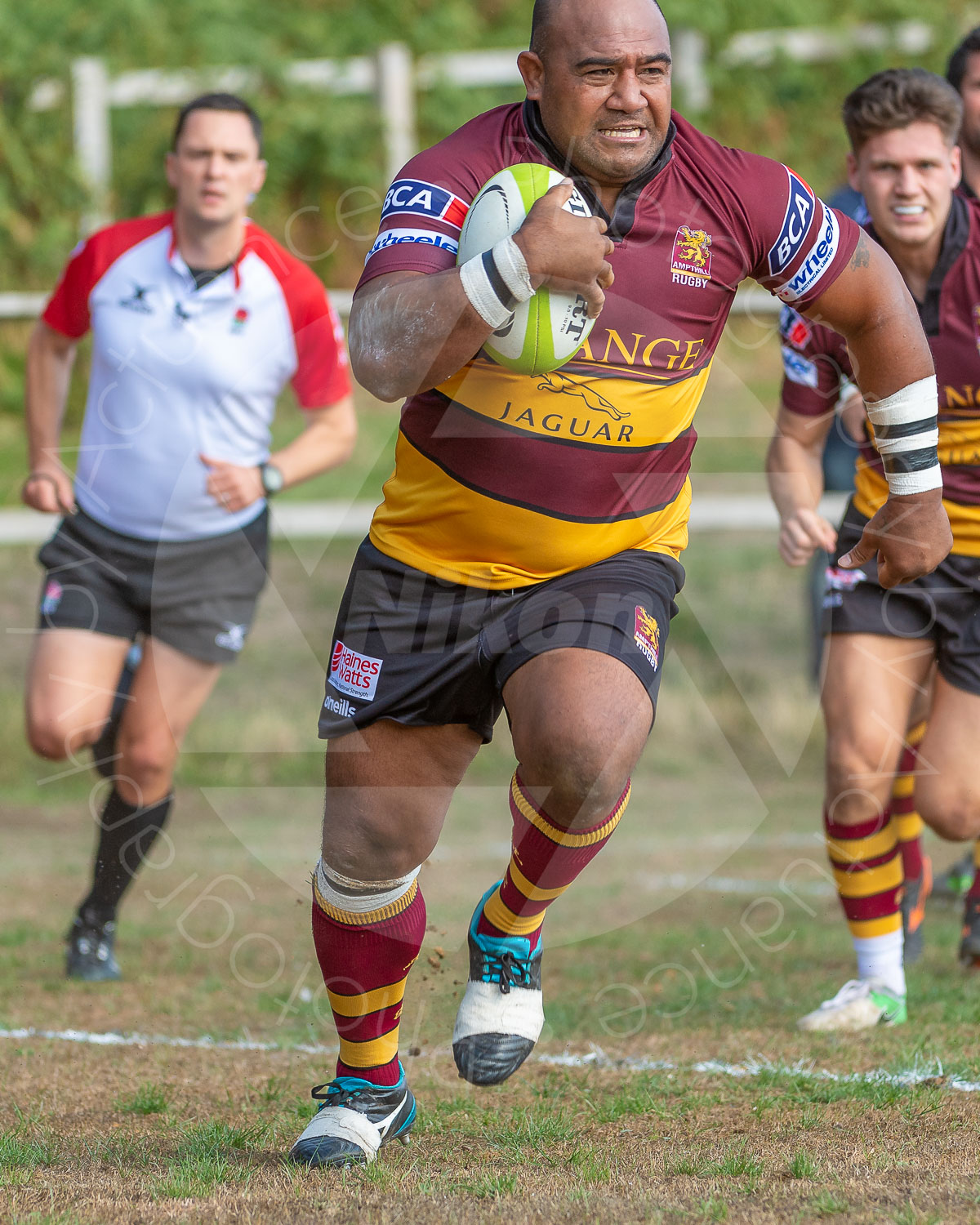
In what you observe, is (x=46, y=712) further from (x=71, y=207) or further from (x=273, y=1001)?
(x=71, y=207)

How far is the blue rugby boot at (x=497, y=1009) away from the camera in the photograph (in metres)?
3.70

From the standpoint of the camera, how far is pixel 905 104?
16.0ft

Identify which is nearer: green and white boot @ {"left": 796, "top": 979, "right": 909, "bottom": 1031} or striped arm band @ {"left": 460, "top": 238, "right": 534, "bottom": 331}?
striped arm band @ {"left": 460, "top": 238, "right": 534, "bottom": 331}

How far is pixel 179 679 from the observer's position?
5.96 m

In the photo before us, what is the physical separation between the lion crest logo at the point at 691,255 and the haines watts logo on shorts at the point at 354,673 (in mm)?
1105

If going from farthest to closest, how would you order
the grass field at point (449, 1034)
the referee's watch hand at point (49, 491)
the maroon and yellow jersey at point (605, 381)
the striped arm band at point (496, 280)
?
the referee's watch hand at point (49, 491), the maroon and yellow jersey at point (605, 381), the grass field at point (449, 1034), the striped arm band at point (496, 280)

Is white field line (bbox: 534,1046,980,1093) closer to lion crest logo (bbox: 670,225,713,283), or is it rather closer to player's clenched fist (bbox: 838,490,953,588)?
player's clenched fist (bbox: 838,490,953,588)

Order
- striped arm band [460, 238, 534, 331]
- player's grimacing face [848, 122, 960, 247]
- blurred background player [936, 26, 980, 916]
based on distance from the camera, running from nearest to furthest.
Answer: striped arm band [460, 238, 534, 331], player's grimacing face [848, 122, 960, 247], blurred background player [936, 26, 980, 916]

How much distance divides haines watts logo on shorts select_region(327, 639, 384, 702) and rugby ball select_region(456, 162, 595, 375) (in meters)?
Result: 0.77

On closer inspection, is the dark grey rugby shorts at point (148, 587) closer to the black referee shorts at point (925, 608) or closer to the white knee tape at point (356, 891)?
the black referee shorts at point (925, 608)

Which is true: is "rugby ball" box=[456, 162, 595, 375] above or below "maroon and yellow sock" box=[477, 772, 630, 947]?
above

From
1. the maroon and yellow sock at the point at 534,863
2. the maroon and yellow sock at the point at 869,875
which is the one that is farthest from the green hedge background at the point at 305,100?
the maroon and yellow sock at the point at 534,863

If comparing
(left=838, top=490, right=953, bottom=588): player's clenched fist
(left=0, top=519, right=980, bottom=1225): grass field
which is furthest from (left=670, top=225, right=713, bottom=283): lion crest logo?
(left=0, top=519, right=980, bottom=1225): grass field

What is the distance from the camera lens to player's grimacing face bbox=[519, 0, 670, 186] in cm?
333
